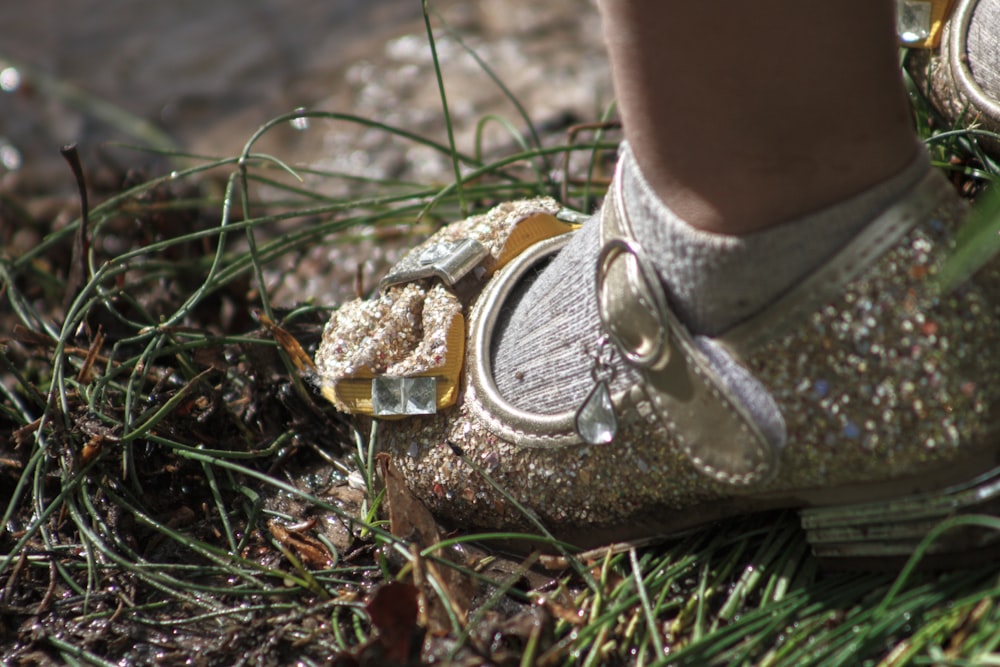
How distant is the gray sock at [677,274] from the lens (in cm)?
92

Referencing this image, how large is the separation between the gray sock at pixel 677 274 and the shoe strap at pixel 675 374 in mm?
26

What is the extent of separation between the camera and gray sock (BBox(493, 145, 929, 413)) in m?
0.92

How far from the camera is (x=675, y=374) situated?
0.99m

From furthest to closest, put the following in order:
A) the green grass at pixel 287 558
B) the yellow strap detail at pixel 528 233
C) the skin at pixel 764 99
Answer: the yellow strap detail at pixel 528 233 < the green grass at pixel 287 558 < the skin at pixel 764 99

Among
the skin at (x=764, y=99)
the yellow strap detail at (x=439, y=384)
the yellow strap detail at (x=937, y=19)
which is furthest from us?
the yellow strap detail at (x=937, y=19)

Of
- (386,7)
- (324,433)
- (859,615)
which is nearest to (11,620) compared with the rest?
(324,433)

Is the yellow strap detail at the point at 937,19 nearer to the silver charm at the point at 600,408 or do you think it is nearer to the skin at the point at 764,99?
the skin at the point at 764,99

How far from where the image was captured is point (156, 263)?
1.88m

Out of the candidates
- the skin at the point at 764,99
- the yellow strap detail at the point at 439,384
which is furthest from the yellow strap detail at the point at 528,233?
the skin at the point at 764,99

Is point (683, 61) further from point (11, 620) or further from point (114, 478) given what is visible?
point (11, 620)

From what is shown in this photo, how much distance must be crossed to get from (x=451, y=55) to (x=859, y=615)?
2.57m

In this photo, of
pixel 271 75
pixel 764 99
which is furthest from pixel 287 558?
pixel 271 75

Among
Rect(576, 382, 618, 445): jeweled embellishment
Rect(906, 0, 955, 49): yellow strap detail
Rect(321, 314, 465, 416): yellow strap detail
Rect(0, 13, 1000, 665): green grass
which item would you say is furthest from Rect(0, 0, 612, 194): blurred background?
Rect(576, 382, 618, 445): jeweled embellishment

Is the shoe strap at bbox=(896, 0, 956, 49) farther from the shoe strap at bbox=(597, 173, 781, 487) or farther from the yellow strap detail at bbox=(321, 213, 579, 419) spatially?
the shoe strap at bbox=(597, 173, 781, 487)
